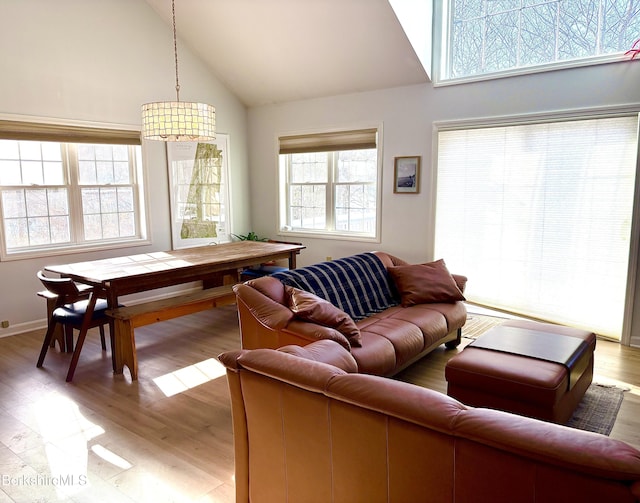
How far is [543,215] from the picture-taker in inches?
183

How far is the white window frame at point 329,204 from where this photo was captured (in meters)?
5.72

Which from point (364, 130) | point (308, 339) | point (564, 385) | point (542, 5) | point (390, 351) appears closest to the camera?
point (564, 385)

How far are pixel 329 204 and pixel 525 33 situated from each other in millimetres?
2979

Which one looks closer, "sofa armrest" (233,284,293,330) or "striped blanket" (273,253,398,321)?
"sofa armrest" (233,284,293,330)

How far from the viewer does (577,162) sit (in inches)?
174

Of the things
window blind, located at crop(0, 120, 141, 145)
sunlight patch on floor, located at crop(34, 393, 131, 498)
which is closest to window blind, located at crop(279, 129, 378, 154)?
window blind, located at crop(0, 120, 141, 145)

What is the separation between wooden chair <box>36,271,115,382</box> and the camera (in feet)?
11.2

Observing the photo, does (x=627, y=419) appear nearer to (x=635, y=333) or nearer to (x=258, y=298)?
(x=635, y=333)

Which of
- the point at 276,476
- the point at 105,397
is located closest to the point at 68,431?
the point at 105,397

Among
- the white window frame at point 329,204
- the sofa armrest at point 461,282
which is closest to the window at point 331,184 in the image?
the white window frame at point 329,204

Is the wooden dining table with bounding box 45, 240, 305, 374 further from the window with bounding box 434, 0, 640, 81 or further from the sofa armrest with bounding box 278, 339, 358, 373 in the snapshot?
the window with bounding box 434, 0, 640, 81

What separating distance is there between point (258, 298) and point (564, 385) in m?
1.89

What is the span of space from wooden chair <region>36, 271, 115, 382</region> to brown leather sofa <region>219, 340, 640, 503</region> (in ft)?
6.94

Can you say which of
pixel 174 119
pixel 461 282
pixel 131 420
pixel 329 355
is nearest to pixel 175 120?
pixel 174 119
